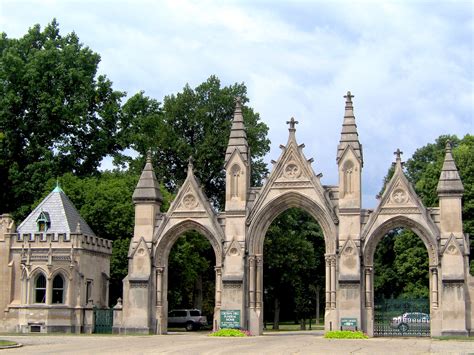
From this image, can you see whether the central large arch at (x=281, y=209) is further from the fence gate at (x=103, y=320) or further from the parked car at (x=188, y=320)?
the parked car at (x=188, y=320)

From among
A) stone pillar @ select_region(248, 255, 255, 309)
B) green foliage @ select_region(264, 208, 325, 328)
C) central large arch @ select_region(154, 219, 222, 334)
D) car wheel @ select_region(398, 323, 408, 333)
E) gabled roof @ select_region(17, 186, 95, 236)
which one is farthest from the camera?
green foliage @ select_region(264, 208, 325, 328)

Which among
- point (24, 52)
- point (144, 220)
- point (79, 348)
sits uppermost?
point (24, 52)

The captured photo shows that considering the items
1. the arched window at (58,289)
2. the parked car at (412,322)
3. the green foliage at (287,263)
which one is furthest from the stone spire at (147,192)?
the green foliage at (287,263)

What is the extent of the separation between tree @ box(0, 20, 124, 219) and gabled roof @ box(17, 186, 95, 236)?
9.00m

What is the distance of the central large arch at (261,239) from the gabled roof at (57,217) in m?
9.22

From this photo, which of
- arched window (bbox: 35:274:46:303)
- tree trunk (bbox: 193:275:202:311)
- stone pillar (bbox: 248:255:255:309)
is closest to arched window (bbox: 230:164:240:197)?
stone pillar (bbox: 248:255:255:309)

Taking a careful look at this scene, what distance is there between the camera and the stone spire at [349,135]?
3869cm

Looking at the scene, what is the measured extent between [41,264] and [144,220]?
5.62 meters

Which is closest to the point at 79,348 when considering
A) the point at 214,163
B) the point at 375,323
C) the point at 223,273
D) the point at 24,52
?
the point at 223,273

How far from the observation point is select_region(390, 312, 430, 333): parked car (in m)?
37.9

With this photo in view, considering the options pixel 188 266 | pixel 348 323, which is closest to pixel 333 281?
pixel 348 323

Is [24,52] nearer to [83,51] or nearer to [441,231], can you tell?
[83,51]

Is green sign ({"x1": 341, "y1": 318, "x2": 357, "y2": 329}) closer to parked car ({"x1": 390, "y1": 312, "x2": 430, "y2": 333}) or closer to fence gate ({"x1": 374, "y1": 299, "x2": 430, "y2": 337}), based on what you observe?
fence gate ({"x1": 374, "y1": 299, "x2": 430, "y2": 337})

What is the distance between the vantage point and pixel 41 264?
41.0 metres
